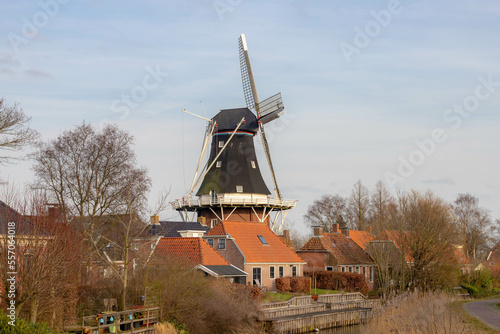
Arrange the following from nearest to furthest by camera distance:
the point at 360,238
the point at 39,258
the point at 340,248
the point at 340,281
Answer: the point at 39,258 < the point at 340,281 < the point at 340,248 < the point at 360,238

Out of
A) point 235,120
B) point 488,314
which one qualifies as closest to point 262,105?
point 235,120

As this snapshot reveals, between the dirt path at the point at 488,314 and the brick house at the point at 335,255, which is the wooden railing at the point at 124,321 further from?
the brick house at the point at 335,255

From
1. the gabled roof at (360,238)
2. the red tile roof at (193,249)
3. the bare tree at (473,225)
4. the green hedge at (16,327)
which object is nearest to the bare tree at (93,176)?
the red tile roof at (193,249)

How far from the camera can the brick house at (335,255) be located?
4347 centimetres

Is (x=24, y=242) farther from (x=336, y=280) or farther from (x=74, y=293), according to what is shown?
(x=336, y=280)

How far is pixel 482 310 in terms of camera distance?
27484 mm

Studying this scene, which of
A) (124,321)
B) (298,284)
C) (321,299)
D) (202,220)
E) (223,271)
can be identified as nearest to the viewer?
(124,321)

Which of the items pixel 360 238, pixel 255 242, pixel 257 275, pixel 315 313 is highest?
pixel 360 238

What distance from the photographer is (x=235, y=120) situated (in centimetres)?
4553

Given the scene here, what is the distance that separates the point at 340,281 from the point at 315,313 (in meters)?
9.57

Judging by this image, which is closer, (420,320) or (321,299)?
(420,320)

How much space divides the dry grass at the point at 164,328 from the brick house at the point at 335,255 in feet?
73.4

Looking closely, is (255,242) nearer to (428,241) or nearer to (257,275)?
(257,275)

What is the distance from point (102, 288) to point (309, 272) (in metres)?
20.4
